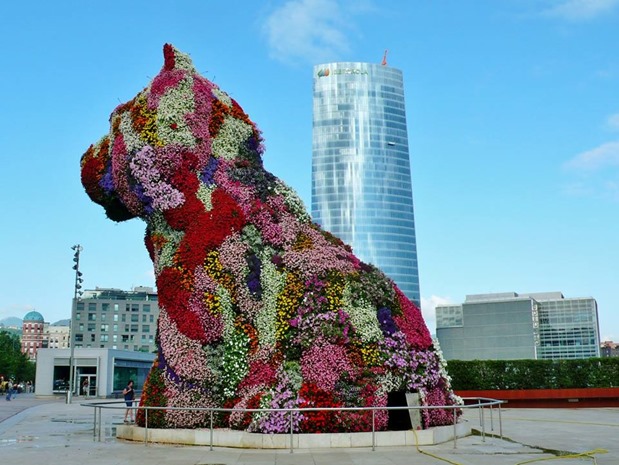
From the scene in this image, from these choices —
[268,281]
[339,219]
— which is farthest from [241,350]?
[339,219]

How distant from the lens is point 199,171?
18906 mm

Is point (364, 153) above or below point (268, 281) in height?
above

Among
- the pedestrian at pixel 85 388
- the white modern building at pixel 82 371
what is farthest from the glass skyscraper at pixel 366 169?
the pedestrian at pixel 85 388

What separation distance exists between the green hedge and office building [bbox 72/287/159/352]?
116 metres

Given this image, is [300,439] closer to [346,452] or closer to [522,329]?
[346,452]

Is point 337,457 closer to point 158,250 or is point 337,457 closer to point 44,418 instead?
point 158,250

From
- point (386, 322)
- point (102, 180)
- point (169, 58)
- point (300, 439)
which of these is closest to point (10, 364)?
point (102, 180)

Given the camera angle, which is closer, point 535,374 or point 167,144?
point 167,144

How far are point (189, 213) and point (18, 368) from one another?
10633cm

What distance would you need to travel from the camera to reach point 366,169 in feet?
602

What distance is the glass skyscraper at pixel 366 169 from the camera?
180000 millimetres

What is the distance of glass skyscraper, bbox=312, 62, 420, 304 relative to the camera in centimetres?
18000

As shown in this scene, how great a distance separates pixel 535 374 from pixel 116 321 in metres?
123

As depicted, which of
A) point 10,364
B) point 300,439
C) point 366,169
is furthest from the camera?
point 366,169
